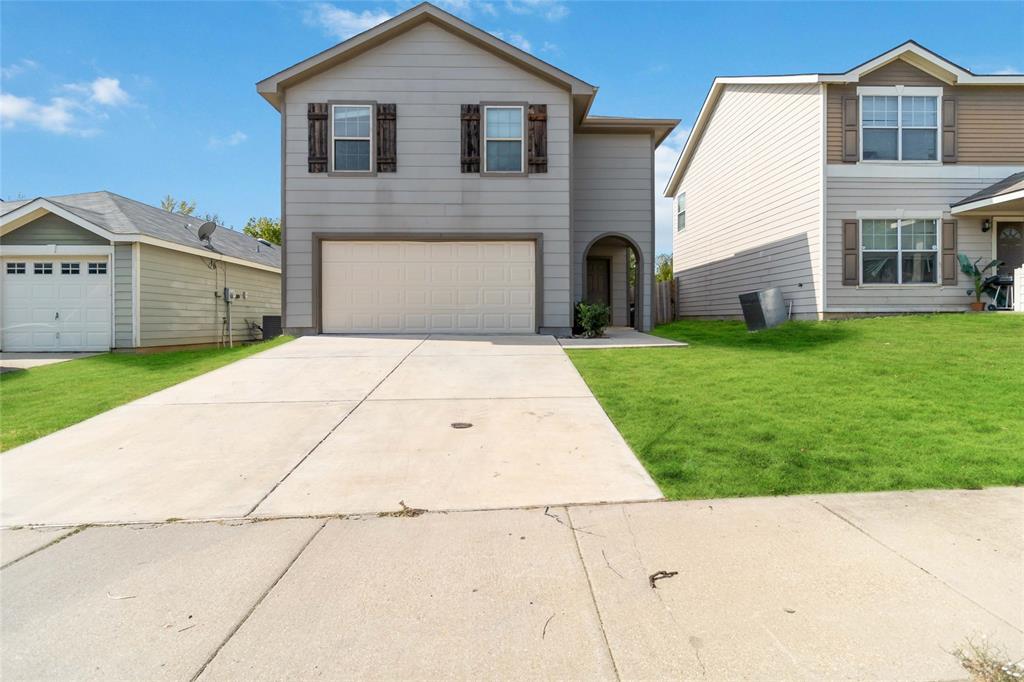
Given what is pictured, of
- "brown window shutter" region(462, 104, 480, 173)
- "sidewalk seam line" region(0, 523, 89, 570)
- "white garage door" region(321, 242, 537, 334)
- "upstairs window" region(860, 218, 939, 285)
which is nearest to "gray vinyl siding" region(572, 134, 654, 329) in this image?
"white garage door" region(321, 242, 537, 334)

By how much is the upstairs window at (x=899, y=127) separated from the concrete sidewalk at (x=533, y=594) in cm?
1277

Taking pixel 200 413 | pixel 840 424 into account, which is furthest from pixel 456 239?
pixel 840 424

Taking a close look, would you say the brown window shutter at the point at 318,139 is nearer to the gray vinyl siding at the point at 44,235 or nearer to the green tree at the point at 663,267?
the gray vinyl siding at the point at 44,235

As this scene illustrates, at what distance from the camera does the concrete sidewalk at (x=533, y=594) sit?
7.03ft

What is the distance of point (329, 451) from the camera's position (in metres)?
4.92

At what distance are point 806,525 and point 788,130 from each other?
46.7ft

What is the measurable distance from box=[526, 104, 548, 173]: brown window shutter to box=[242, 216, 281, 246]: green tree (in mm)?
27922

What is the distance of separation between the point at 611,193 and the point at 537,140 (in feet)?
8.68

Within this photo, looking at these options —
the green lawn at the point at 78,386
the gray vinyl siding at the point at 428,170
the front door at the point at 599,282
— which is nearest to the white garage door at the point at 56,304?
the green lawn at the point at 78,386

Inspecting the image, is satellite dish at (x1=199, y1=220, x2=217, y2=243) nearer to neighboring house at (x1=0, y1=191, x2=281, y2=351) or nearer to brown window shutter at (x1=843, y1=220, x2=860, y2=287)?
neighboring house at (x1=0, y1=191, x2=281, y2=351)

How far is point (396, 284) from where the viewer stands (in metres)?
12.2

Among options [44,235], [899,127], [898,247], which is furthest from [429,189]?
[899,127]

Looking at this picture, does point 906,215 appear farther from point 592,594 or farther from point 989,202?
point 592,594

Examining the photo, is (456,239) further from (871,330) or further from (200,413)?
(871,330)
